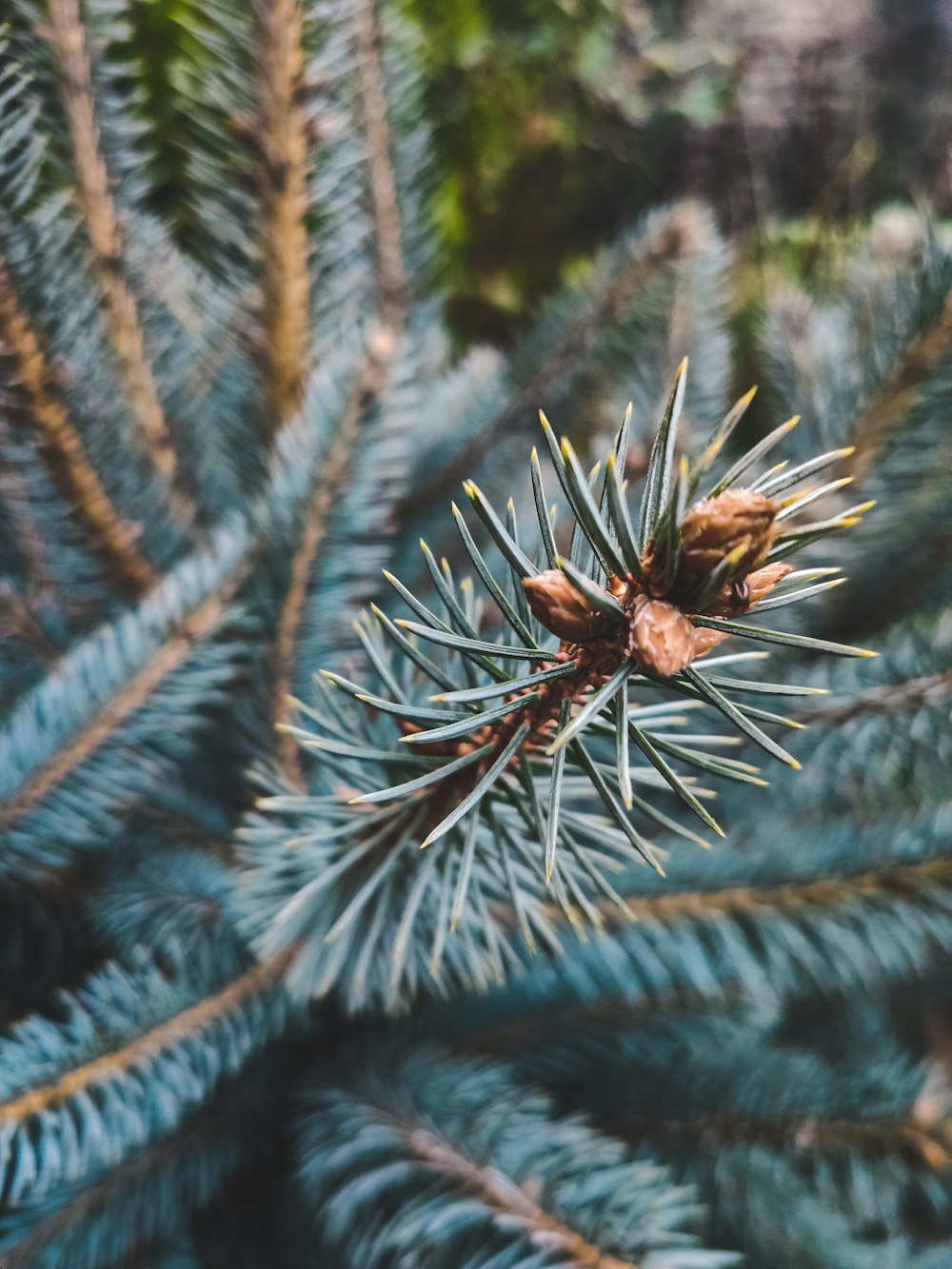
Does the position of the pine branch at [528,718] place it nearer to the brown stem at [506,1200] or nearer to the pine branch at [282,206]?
the brown stem at [506,1200]

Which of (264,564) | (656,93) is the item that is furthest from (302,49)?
(656,93)

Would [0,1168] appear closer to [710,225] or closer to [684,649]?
[684,649]

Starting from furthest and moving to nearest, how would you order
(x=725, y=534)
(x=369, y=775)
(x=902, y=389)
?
1. (x=902, y=389)
2. (x=369, y=775)
3. (x=725, y=534)

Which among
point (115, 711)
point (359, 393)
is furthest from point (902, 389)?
point (115, 711)

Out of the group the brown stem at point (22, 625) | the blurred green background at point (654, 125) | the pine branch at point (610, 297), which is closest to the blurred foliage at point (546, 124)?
the blurred green background at point (654, 125)

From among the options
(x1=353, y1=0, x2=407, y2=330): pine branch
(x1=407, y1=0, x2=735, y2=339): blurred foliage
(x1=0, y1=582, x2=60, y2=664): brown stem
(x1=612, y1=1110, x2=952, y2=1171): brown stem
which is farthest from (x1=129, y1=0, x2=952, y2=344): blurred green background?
(x1=612, y1=1110, x2=952, y2=1171): brown stem

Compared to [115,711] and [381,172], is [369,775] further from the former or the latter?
[381,172]
